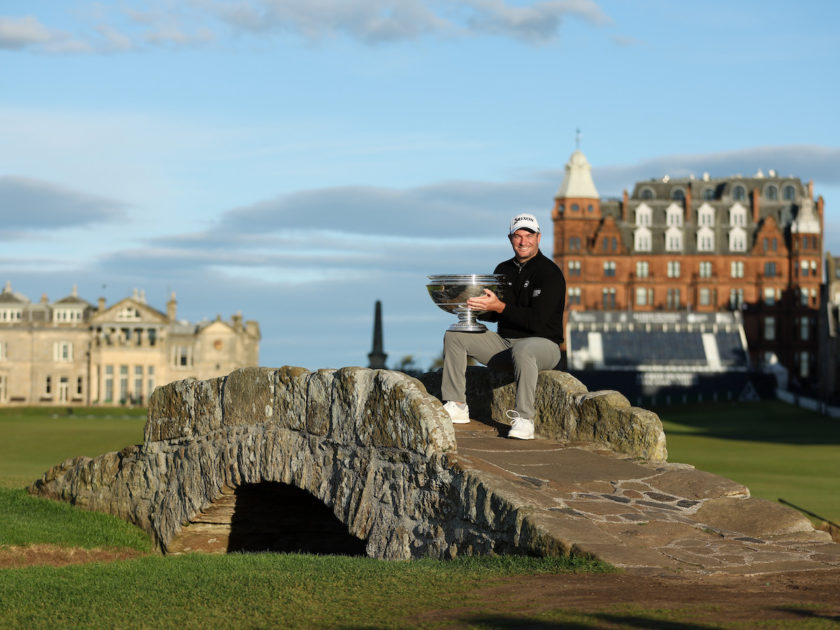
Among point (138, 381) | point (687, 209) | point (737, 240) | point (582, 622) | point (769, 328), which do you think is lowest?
point (138, 381)

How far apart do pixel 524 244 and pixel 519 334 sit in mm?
1011

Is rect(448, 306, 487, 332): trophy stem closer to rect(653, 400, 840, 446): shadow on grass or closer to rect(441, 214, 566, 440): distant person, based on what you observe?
rect(441, 214, 566, 440): distant person

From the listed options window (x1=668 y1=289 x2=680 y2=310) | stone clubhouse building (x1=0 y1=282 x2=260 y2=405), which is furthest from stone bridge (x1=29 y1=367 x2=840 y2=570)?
window (x1=668 y1=289 x2=680 y2=310)

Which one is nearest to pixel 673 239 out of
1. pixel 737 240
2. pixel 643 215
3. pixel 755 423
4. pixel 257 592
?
pixel 643 215

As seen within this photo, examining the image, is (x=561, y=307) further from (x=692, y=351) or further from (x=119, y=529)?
(x=692, y=351)

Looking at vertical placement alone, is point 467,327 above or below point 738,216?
below

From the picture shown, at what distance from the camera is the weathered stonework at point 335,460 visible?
11.6 m

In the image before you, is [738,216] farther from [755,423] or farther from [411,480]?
[411,480]

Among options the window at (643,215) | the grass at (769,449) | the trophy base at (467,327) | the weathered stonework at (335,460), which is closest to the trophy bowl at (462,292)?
the trophy base at (467,327)

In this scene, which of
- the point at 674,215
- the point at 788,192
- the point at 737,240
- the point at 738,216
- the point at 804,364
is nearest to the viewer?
the point at 804,364

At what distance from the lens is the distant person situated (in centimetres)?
1355

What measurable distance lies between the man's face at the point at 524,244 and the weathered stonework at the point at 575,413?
1.43 m

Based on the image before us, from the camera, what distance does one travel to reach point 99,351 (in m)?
111

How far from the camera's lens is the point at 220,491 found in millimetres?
15758
